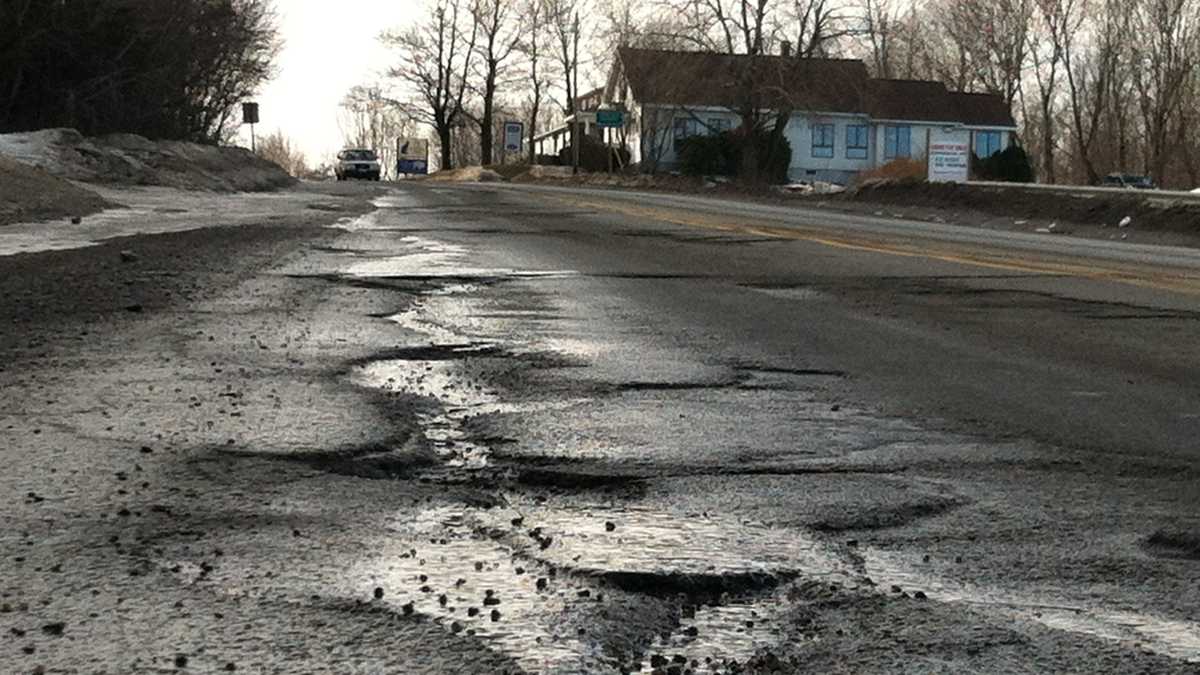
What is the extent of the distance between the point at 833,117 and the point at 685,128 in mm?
7684

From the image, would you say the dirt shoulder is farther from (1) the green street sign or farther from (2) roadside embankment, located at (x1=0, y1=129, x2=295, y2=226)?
(1) the green street sign

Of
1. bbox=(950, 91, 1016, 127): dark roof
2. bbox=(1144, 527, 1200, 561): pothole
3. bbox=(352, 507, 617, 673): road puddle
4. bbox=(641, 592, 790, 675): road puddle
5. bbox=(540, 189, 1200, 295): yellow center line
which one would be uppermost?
bbox=(950, 91, 1016, 127): dark roof

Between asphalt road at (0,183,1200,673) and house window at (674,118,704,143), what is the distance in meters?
60.1

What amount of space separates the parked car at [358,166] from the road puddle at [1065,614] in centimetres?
6006

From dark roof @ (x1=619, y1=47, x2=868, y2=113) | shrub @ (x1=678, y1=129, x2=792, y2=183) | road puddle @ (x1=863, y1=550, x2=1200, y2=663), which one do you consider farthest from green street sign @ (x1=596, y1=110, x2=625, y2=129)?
road puddle @ (x1=863, y1=550, x2=1200, y2=663)

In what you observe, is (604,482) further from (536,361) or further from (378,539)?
(536,361)

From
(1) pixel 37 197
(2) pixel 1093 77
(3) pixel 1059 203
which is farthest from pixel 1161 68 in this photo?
(1) pixel 37 197

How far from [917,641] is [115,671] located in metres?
1.54

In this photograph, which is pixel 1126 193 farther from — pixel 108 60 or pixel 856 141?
pixel 856 141

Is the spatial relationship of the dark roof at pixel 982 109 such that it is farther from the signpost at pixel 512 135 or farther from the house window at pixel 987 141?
the signpost at pixel 512 135

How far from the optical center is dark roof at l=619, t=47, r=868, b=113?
4875 cm

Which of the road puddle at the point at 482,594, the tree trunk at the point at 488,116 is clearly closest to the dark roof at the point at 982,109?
the tree trunk at the point at 488,116

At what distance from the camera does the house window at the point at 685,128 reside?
68.9 m

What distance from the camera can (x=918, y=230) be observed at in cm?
2036
